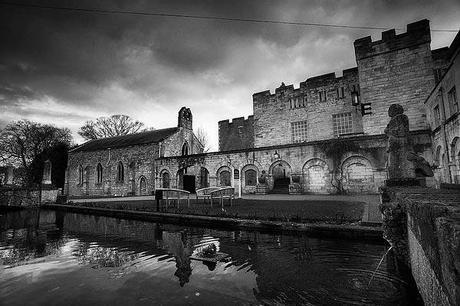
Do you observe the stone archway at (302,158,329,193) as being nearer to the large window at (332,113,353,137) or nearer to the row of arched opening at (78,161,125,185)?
the large window at (332,113,353,137)

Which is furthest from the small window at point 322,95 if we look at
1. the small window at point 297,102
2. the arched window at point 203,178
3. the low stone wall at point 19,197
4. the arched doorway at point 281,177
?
the low stone wall at point 19,197

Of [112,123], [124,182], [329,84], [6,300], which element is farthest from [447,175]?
[112,123]

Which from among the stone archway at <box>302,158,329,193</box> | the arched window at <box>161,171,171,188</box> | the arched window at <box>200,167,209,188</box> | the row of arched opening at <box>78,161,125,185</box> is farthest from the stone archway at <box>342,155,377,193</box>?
the row of arched opening at <box>78,161,125,185</box>

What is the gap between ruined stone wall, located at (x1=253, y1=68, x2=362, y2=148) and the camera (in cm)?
2117

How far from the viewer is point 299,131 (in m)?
23.5

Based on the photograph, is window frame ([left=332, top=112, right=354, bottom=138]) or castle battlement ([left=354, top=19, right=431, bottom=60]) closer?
castle battlement ([left=354, top=19, right=431, bottom=60])

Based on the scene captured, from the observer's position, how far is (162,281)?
3492mm

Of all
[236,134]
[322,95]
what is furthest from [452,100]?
[236,134]

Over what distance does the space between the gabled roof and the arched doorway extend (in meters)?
13.0

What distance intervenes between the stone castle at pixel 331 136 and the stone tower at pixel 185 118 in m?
0.12

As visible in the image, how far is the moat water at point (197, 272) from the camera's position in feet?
9.77

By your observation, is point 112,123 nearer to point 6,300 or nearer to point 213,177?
point 213,177

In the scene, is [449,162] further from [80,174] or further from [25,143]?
[25,143]

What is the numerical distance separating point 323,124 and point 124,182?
22.7 metres
